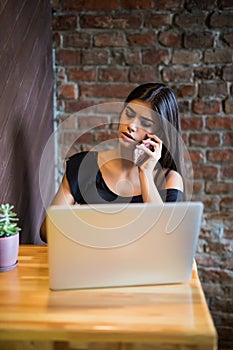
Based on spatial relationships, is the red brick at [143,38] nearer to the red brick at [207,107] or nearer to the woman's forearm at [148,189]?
the red brick at [207,107]

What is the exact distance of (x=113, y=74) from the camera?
2137 millimetres

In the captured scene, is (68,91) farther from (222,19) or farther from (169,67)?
(222,19)

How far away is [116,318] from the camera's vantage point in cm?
93

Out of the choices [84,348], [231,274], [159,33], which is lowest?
[231,274]

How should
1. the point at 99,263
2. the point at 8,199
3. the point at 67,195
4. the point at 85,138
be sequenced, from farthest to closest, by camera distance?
the point at 85,138 → the point at 67,195 → the point at 8,199 → the point at 99,263

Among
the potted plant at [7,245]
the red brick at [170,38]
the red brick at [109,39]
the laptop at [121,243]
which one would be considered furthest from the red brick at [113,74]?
the laptop at [121,243]

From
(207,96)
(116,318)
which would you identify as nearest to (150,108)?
(207,96)

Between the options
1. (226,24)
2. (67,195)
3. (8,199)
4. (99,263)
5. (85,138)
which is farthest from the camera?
(85,138)

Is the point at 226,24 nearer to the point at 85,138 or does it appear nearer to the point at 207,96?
the point at 207,96

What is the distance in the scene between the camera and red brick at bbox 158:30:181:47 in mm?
2082

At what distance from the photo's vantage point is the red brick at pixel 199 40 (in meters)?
2.07

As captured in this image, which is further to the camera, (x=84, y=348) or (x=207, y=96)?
(x=207, y=96)

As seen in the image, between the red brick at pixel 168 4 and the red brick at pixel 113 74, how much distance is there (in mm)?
337

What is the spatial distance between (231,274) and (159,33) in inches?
50.5
